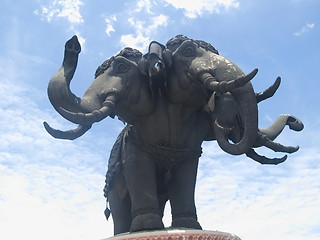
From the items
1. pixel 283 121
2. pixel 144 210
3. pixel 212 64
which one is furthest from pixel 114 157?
pixel 283 121

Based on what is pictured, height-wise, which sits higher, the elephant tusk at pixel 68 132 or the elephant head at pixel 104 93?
the elephant head at pixel 104 93

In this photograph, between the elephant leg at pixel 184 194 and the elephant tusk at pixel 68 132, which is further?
the elephant leg at pixel 184 194

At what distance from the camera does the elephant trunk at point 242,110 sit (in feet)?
12.0

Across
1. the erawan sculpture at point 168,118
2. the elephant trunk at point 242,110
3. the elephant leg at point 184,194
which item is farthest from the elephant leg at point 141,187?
the elephant trunk at point 242,110

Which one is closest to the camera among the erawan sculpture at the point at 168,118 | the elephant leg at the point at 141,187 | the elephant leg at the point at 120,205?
the erawan sculpture at the point at 168,118

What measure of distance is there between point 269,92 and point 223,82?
0.41m

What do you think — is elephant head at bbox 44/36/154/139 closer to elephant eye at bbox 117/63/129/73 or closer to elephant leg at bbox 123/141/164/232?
elephant eye at bbox 117/63/129/73

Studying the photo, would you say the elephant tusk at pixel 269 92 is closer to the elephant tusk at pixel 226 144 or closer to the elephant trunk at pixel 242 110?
the elephant trunk at pixel 242 110

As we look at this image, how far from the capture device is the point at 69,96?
11.7ft

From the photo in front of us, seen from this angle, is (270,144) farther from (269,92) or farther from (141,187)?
(141,187)

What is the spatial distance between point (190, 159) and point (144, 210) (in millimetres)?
612

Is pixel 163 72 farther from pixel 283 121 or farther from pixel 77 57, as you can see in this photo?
pixel 283 121

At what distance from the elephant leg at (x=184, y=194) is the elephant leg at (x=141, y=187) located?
0.18m

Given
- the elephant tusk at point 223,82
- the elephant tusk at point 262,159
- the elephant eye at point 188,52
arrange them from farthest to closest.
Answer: the elephant tusk at point 262,159 → the elephant eye at point 188,52 → the elephant tusk at point 223,82
